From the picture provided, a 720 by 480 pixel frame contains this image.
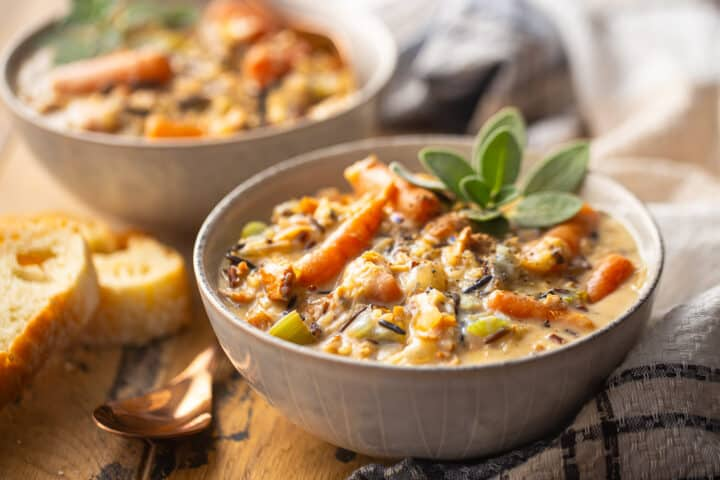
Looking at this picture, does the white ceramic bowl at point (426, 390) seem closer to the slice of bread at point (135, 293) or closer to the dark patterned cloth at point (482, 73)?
the slice of bread at point (135, 293)

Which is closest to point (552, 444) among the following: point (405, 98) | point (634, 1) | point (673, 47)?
point (405, 98)

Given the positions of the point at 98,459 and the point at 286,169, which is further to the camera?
the point at 286,169

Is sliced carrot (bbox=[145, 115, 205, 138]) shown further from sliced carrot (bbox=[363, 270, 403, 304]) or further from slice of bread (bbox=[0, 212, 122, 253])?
sliced carrot (bbox=[363, 270, 403, 304])

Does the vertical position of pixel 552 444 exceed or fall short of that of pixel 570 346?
it falls short

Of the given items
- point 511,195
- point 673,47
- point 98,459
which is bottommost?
point 673,47

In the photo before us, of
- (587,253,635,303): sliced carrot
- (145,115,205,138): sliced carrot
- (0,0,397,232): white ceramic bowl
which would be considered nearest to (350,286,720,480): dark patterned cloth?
(587,253,635,303): sliced carrot

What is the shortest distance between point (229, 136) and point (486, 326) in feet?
4.71

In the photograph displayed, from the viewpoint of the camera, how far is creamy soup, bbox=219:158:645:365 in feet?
6.95

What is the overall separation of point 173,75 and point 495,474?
2.28 m

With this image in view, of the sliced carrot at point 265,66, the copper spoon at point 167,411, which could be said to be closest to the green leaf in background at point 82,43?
the sliced carrot at point 265,66

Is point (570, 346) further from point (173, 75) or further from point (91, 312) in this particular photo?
point (173, 75)

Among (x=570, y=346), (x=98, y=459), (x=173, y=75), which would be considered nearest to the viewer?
(x=570, y=346)

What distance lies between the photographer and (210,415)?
8.22ft

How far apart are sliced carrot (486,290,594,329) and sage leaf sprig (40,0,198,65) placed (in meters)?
2.32
